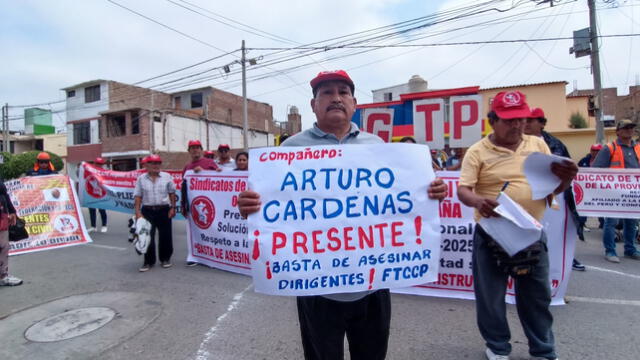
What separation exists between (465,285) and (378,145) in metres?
2.72

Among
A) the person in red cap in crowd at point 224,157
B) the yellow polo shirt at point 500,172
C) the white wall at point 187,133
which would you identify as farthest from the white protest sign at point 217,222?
the white wall at point 187,133

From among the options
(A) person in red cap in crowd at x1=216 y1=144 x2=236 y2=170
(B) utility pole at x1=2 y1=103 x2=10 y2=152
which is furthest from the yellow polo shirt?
(B) utility pole at x1=2 y1=103 x2=10 y2=152

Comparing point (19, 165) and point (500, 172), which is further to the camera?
point (19, 165)

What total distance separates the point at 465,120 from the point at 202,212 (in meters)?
3.99

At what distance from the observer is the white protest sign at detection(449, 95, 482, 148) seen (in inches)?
186

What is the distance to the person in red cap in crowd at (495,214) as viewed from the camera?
2299 mm

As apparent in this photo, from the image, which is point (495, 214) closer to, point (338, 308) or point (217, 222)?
point (338, 308)

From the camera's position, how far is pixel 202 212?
5363 mm

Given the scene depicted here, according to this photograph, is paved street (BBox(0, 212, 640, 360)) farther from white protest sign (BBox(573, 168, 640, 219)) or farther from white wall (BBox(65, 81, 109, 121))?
white wall (BBox(65, 81, 109, 121))

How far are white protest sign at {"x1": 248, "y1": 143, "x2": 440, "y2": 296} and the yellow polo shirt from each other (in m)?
0.71

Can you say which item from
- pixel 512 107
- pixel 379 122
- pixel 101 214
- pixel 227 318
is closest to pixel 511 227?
pixel 512 107

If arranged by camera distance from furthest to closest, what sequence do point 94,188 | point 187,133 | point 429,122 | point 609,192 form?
1. point 187,133
2. point 94,188
3. point 609,192
4. point 429,122

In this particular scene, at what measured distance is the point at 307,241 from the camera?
181cm

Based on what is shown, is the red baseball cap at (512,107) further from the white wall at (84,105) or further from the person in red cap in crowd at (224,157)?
the white wall at (84,105)
